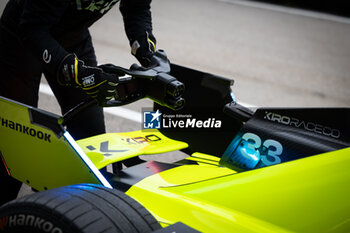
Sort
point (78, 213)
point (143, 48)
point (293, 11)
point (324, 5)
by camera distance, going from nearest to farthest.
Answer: point (78, 213) < point (143, 48) < point (293, 11) < point (324, 5)

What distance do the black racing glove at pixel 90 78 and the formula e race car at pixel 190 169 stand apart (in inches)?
1.9

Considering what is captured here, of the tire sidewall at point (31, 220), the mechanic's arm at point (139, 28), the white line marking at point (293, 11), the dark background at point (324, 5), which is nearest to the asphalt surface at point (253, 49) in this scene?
the white line marking at point (293, 11)

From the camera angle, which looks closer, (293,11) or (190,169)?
(190,169)

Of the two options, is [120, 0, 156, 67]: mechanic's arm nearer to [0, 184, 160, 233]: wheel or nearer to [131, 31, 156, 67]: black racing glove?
[131, 31, 156, 67]: black racing glove

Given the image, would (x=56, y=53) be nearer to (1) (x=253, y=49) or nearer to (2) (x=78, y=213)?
(2) (x=78, y=213)

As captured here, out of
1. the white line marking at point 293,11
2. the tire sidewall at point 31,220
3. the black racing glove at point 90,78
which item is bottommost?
the white line marking at point 293,11

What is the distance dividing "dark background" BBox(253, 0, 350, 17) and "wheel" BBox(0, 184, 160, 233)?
38.1 feet

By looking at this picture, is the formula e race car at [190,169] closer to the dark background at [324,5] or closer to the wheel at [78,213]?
the wheel at [78,213]

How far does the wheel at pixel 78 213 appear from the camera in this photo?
1.29 meters

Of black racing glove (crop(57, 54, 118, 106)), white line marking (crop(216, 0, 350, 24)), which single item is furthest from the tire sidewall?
white line marking (crop(216, 0, 350, 24))

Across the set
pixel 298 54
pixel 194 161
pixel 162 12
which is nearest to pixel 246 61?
pixel 298 54

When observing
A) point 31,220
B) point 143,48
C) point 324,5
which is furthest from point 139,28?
point 324,5

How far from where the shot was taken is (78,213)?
4.26 ft

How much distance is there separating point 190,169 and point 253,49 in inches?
250
